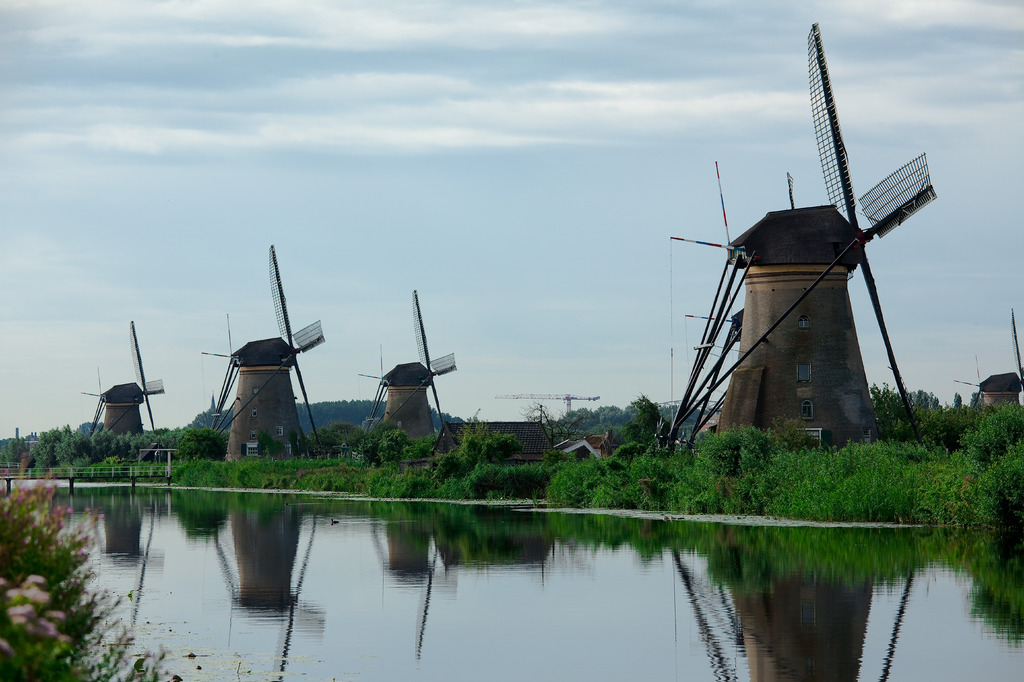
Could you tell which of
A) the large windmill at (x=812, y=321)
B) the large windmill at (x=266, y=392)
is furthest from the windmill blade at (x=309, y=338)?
the large windmill at (x=812, y=321)

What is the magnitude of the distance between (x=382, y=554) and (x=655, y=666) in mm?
14813

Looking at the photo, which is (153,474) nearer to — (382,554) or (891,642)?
(382,554)

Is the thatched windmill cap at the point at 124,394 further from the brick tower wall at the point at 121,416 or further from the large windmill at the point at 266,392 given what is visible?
the large windmill at the point at 266,392

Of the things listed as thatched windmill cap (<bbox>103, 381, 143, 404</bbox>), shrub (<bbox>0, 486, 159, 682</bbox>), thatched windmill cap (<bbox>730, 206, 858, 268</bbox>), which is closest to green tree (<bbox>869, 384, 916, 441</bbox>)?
thatched windmill cap (<bbox>730, 206, 858, 268</bbox>)

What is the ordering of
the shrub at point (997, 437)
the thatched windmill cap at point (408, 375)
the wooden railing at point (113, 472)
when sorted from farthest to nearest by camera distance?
the thatched windmill cap at point (408, 375), the wooden railing at point (113, 472), the shrub at point (997, 437)

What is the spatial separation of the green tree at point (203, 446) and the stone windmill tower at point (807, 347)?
174 ft

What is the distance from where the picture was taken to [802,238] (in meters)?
44.8

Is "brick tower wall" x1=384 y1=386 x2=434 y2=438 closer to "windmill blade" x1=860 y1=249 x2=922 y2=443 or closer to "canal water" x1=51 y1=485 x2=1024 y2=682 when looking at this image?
"windmill blade" x1=860 y1=249 x2=922 y2=443

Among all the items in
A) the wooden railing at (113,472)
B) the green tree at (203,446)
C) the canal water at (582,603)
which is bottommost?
the canal water at (582,603)

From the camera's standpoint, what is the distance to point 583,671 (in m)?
13.2

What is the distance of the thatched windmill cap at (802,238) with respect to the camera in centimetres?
4459

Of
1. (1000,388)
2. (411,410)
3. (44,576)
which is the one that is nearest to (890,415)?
(44,576)

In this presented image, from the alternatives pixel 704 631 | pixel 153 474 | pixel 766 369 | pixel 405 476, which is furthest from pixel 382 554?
pixel 153 474

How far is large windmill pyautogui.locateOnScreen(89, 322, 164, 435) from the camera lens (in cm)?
11706
